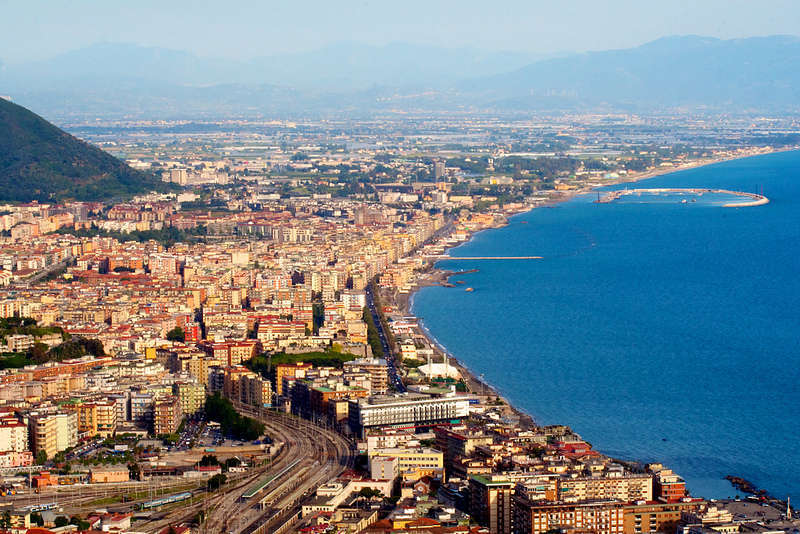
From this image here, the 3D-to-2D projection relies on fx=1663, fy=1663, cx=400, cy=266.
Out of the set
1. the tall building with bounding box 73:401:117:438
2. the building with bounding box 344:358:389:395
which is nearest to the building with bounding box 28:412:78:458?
the tall building with bounding box 73:401:117:438

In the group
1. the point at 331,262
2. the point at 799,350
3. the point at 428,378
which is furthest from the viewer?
the point at 331,262

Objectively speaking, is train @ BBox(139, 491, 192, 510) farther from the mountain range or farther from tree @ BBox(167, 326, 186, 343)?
the mountain range

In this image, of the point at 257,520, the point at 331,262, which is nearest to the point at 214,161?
the point at 331,262

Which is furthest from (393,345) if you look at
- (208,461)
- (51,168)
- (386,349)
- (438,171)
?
(438,171)

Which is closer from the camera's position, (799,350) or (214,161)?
(799,350)

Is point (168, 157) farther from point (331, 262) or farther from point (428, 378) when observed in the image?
point (428, 378)

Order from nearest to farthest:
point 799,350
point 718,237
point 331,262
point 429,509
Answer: point 429,509, point 799,350, point 331,262, point 718,237
